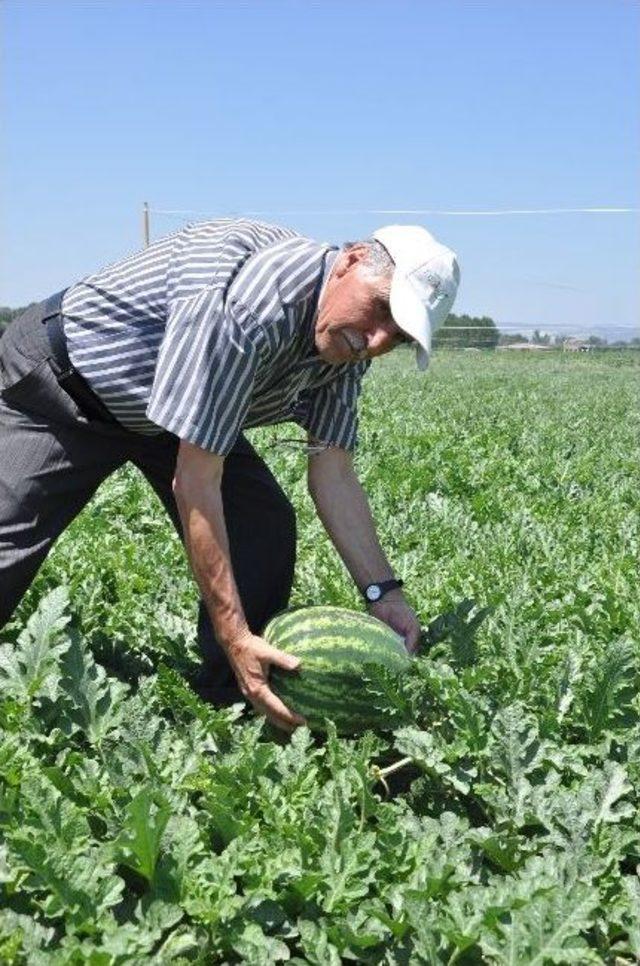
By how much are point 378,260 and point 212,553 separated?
3.04 ft

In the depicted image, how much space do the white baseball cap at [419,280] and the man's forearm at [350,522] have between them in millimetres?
854

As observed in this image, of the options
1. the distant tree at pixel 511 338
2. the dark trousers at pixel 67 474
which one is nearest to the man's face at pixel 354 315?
the dark trousers at pixel 67 474

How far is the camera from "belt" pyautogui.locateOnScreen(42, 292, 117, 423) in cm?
415

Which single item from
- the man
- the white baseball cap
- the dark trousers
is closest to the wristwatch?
the man

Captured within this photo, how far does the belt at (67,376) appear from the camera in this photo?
4152 mm

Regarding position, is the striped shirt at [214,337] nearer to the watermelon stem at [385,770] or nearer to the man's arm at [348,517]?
the man's arm at [348,517]

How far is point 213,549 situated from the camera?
363 centimetres

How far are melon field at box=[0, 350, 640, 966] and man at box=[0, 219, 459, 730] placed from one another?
0.32m

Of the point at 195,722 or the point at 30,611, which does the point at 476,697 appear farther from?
the point at 30,611

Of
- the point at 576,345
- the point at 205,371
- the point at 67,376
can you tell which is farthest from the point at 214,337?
the point at 576,345

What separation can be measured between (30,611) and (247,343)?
214 centimetres

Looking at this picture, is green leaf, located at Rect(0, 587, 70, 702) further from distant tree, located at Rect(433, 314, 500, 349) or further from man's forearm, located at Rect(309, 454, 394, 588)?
distant tree, located at Rect(433, 314, 500, 349)

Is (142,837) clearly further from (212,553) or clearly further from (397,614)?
(397,614)

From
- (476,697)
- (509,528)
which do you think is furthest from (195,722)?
(509,528)
